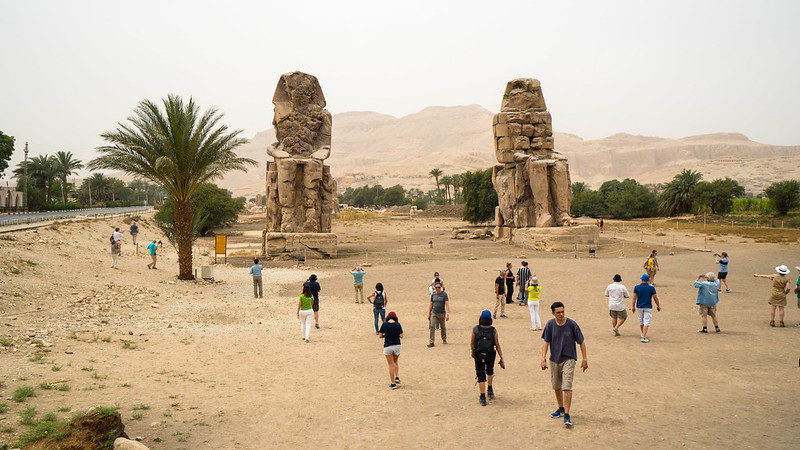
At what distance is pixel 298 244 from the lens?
77.8 feet

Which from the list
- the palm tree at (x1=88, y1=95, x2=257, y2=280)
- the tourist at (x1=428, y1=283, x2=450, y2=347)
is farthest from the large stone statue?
the tourist at (x1=428, y1=283, x2=450, y2=347)

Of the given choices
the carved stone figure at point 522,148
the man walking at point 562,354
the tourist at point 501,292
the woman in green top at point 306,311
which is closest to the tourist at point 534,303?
the tourist at point 501,292

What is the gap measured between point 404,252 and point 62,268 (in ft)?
50.4

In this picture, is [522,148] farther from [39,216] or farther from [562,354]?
[39,216]

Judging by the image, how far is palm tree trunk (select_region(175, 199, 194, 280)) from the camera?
17505mm

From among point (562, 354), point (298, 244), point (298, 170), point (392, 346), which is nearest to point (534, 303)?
point (392, 346)

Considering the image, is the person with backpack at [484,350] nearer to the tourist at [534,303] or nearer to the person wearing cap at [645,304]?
the person wearing cap at [645,304]

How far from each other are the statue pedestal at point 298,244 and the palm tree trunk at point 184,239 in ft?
19.3

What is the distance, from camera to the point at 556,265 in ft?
68.3

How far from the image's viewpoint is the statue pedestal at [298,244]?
925 inches

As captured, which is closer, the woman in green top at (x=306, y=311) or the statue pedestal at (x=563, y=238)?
the woman in green top at (x=306, y=311)

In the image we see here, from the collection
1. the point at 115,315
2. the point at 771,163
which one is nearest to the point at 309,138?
the point at 115,315

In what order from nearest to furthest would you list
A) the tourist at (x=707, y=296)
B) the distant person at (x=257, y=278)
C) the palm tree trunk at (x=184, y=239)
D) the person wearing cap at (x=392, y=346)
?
the person wearing cap at (x=392, y=346) → the tourist at (x=707, y=296) → the distant person at (x=257, y=278) → the palm tree trunk at (x=184, y=239)

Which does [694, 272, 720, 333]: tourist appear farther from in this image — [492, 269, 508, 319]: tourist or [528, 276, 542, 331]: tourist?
[492, 269, 508, 319]: tourist
